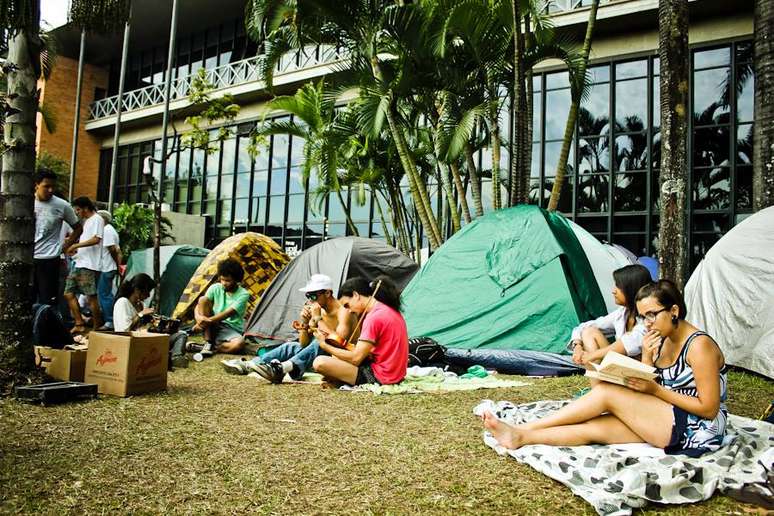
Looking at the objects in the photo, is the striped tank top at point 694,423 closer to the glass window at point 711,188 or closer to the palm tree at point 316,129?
the palm tree at point 316,129

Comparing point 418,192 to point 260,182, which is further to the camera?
point 260,182

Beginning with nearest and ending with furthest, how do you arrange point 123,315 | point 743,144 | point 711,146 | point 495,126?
point 123,315
point 495,126
point 743,144
point 711,146

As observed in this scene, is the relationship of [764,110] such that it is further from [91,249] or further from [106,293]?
[106,293]

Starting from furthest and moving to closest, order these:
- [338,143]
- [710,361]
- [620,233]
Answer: [620,233]
[338,143]
[710,361]

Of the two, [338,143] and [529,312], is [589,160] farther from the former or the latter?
[529,312]

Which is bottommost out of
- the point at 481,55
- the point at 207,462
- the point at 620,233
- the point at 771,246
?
the point at 207,462

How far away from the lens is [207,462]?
9.86 ft

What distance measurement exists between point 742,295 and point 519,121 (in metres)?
3.71

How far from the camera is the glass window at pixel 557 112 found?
14.5 m

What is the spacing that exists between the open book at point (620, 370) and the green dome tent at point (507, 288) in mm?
3635

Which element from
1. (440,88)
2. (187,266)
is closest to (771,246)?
(440,88)

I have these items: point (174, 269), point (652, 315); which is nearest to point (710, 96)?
point (174, 269)

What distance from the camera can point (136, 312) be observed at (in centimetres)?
628

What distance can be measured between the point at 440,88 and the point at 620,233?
6638 millimetres
